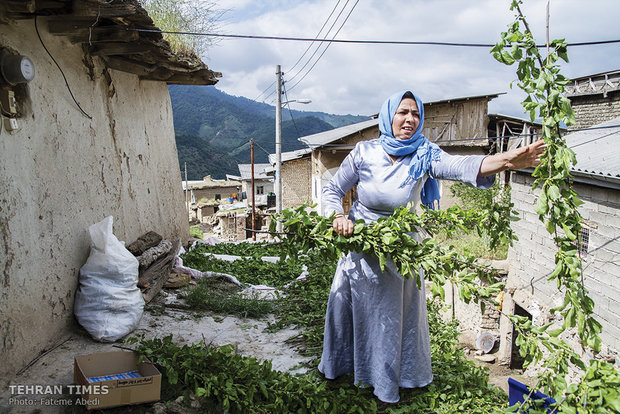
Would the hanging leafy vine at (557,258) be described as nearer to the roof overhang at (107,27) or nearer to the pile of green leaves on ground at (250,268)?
the roof overhang at (107,27)

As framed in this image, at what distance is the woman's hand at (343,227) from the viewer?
264cm

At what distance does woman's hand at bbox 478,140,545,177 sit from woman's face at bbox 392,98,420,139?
1.86 ft

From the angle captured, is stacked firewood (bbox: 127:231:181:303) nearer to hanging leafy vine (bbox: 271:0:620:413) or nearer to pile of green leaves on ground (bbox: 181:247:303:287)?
pile of green leaves on ground (bbox: 181:247:303:287)

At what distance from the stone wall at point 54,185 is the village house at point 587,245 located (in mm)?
4487

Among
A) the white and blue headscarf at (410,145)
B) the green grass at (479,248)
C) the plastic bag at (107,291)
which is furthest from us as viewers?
the green grass at (479,248)

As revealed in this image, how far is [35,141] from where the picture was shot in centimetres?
360

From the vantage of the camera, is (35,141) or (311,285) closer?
(35,141)

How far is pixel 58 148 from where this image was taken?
394 centimetres

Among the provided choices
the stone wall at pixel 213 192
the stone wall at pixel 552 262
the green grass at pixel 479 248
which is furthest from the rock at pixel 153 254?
the stone wall at pixel 213 192

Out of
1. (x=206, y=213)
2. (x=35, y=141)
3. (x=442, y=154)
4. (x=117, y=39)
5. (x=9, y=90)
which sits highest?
(x=117, y=39)

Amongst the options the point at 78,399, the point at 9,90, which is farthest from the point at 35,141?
the point at 78,399

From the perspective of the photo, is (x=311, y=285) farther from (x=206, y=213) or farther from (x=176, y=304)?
(x=206, y=213)

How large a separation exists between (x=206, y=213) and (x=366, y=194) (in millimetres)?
24426

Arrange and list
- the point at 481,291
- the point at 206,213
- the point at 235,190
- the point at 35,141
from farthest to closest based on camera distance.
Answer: the point at 235,190 → the point at 206,213 → the point at 35,141 → the point at 481,291
